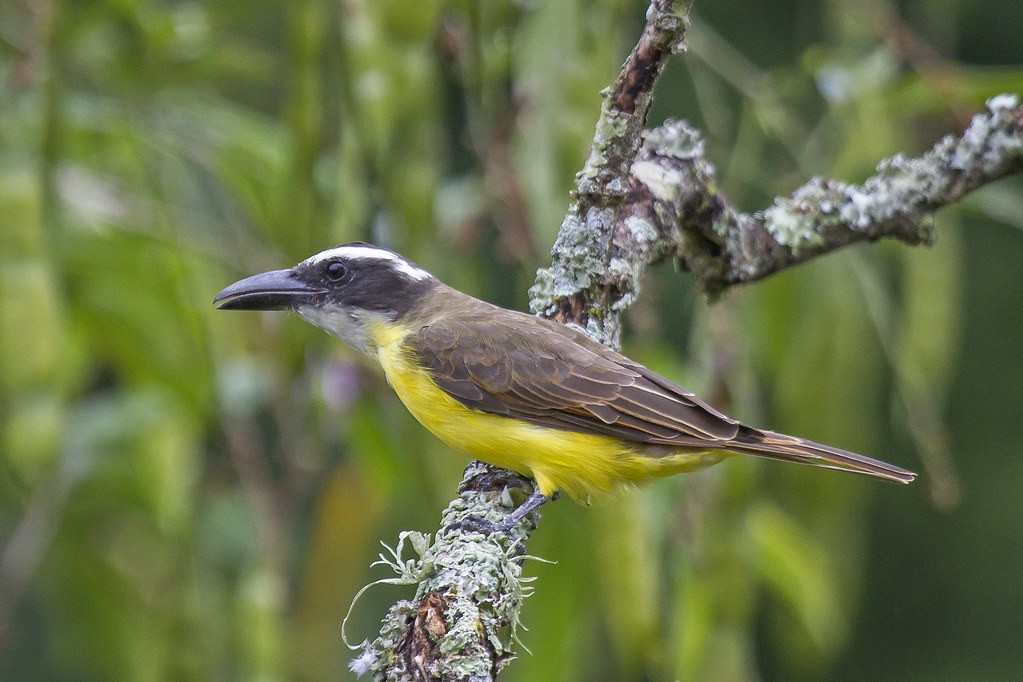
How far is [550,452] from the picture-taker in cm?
297

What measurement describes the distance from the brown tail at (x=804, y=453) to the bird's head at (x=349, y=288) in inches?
34.9

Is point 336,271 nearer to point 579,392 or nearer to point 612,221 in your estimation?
point 579,392

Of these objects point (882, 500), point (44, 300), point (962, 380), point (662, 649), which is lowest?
point (662, 649)

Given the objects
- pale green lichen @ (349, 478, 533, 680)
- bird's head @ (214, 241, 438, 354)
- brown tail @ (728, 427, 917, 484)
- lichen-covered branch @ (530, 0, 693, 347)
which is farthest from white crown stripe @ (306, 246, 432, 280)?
pale green lichen @ (349, 478, 533, 680)

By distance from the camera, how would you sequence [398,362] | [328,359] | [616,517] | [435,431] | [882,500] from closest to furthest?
1. [616,517]
2. [435,431]
3. [398,362]
4. [328,359]
5. [882,500]

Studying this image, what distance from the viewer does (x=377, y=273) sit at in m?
3.50

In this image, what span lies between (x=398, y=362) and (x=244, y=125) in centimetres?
95

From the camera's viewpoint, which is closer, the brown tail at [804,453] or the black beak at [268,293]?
the brown tail at [804,453]

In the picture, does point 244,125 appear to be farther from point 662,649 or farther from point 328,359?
point 662,649

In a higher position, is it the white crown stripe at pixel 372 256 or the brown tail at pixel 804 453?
the white crown stripe at pixel 372 256

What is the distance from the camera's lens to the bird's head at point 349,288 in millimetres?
3252

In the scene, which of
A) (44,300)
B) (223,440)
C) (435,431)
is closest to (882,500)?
(223,440)

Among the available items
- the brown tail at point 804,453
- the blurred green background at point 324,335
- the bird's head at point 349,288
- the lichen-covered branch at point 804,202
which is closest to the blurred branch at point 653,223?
the lichen-covered branch at point 804,202

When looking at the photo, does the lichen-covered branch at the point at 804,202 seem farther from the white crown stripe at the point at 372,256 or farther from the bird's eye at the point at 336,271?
the bird's eye at the point at 336,271
